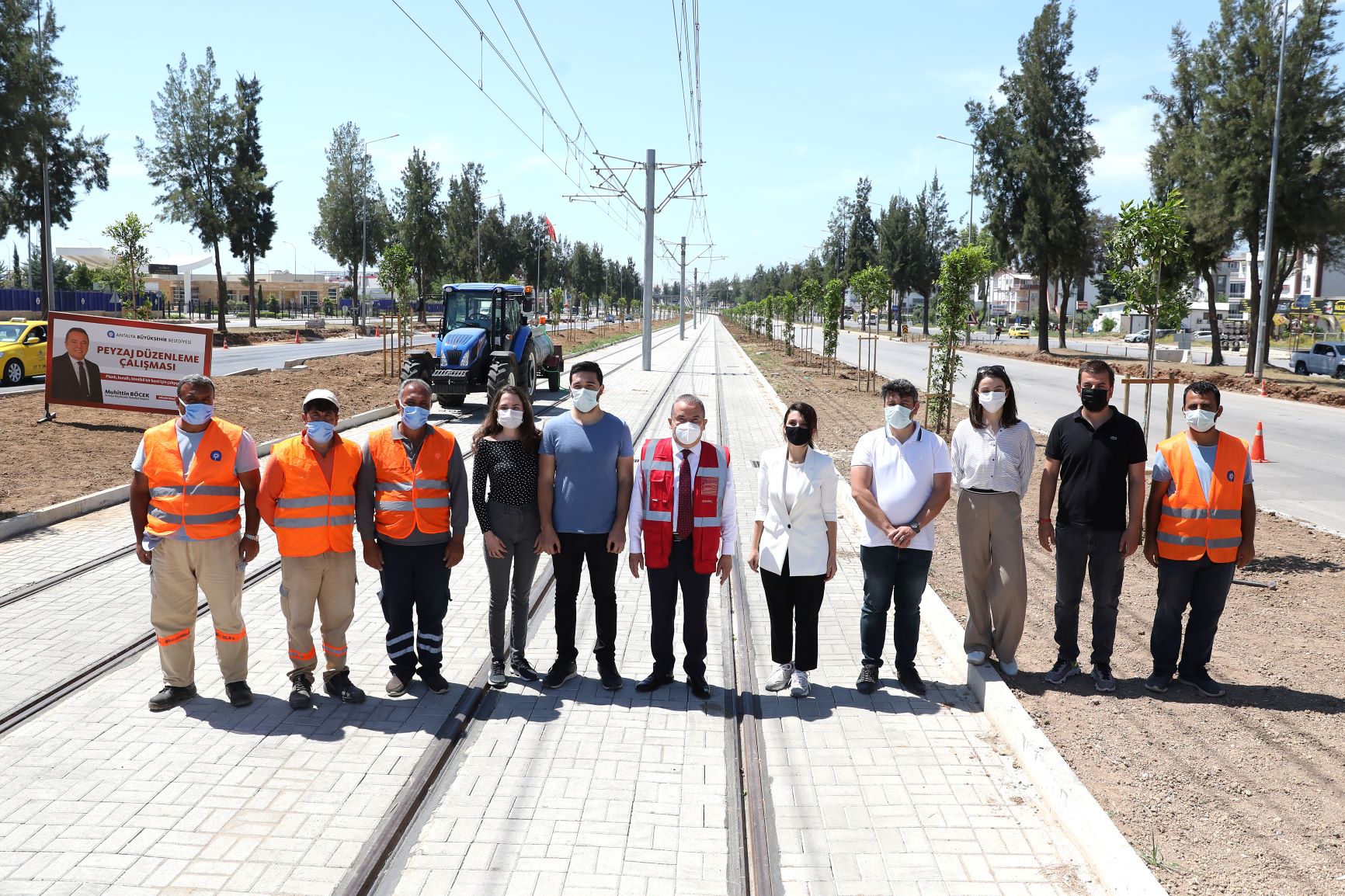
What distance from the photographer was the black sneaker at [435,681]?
5969 mm

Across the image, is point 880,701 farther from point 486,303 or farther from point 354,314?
point 354,314

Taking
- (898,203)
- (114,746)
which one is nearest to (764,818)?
(114,746)

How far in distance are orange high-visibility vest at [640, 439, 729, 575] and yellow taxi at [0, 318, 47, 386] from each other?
22824mm

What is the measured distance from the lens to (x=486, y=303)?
22109 mm

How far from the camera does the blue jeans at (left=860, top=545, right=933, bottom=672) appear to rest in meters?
5.88

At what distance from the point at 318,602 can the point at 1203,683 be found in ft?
16.9

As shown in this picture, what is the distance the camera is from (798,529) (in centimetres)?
574

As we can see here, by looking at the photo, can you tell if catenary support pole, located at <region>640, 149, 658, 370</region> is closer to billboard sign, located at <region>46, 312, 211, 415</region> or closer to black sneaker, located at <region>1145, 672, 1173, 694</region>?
billboard sign, located at <region>46, 312, 211, 415</region>

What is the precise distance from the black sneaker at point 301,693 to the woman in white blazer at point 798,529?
2.61 m

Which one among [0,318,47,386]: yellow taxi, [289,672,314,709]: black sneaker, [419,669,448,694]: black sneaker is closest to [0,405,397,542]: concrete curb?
[289,672,314,709]: black sneaker

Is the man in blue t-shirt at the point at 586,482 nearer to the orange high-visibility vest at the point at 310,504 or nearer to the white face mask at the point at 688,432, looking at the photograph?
the white face mask at the point at 688,432

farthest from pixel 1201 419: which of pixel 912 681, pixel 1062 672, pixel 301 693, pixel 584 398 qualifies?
pixel 301 693

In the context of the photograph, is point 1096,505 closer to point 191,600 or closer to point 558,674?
point 558,674

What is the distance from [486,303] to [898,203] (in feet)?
198
